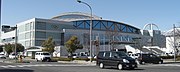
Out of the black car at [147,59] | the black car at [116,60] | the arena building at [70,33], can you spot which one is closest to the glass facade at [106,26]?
the arena building at [70,33]

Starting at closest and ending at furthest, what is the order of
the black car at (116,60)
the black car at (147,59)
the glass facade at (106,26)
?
the black car at (116,60)
the black car at (147,59)
the glass facade at (106,26)

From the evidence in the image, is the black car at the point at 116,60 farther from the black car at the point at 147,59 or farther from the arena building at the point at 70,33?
the arena building at the point at 70,33

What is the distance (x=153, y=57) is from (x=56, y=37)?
226 ft

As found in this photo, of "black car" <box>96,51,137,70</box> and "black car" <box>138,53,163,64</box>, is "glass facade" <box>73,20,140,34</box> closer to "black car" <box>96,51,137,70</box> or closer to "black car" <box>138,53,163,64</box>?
"black car" <box>138,53,163,64</box>

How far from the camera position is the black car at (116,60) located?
24.0 meters

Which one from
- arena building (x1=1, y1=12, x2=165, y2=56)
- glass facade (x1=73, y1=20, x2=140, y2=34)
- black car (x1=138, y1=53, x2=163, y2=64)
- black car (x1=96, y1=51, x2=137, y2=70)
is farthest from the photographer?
glass facade (x1=73, y1=20, x2=140, y2=34)

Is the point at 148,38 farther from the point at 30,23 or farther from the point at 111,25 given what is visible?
the point at 30,23

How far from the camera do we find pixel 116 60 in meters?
24.6

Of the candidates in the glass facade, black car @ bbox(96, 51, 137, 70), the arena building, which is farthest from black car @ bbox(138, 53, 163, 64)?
the glass facade

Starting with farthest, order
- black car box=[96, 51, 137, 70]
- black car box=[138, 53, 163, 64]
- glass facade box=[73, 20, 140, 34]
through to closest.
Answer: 1. glass facade box=[73, 20, 140, 34]
2. black car box=[138, 53, 163, 64]
3. black car box=[96, 51, 137, 70]

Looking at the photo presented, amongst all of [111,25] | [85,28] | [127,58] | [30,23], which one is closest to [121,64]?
[127,58]

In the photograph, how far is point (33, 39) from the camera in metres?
102

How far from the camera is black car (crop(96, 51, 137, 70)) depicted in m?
24.0

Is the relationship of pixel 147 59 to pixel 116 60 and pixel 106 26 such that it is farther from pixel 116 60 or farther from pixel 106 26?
pixel 106 26
